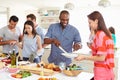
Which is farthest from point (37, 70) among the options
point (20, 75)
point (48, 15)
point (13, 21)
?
point (48, 15)

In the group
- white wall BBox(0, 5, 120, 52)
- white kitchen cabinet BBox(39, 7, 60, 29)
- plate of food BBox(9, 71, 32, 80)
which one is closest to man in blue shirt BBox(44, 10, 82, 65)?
plate of food BBox(9, 71, 32, 80)

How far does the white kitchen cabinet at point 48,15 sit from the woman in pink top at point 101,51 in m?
5.70

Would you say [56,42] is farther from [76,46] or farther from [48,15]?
[48,15]

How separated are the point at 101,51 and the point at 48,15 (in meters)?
6.01

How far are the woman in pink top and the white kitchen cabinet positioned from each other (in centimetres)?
570

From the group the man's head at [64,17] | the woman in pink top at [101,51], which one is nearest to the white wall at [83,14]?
the man's head at [64,17]

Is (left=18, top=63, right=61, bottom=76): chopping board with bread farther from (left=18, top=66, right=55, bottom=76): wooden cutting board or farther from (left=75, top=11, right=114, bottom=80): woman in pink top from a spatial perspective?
(left=75, top=11, right=114, bottom=80): woman in pink top

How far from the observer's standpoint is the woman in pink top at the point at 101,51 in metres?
2.01

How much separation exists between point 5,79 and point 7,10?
555 centimetres

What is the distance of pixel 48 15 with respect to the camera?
786 cm

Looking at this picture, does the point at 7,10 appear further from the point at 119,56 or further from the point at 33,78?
the point at 33,78

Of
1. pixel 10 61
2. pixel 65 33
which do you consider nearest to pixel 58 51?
pixel 65 33

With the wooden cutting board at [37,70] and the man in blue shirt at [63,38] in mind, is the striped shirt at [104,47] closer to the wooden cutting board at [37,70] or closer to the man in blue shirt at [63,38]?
the wooden cutting board at [37,70]

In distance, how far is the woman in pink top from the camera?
2010mm
